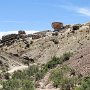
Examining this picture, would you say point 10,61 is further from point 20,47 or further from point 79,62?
point 79,62

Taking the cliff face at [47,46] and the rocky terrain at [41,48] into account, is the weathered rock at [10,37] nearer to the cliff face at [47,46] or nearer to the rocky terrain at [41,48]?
the rocky terrain at [41,48]

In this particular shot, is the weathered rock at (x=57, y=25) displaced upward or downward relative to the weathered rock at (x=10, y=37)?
upward

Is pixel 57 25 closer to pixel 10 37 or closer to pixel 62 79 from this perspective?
pixel 10 37

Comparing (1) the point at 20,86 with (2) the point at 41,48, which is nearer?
(1) the point at 20,86

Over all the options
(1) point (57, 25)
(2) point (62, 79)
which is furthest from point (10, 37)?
(2) point (62, 79)

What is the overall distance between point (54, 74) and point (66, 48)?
1509 inches

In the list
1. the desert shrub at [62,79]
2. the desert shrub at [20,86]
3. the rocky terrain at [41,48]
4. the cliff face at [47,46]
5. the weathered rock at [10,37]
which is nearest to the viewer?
the desert shrub at [62,79]

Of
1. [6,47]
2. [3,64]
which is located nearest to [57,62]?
[3,64]

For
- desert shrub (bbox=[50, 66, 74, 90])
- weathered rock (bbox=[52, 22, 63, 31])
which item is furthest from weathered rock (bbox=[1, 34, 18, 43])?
desert shrub (bbox=[50, 66, 74, 90])

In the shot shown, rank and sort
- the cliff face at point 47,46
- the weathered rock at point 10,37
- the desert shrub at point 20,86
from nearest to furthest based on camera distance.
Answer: the desert shrub at point 20,86, the cliff face at point 47,46, the weathered rock at point 10,37

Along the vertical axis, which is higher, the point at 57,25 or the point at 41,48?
the point at 57,25

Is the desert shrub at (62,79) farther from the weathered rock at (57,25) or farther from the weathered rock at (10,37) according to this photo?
the weathered rock at (57,25)

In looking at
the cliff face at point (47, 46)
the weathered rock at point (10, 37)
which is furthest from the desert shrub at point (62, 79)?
the weathered rock at point (10, 37)

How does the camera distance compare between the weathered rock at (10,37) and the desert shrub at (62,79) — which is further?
the weathered rock at (10,37)
